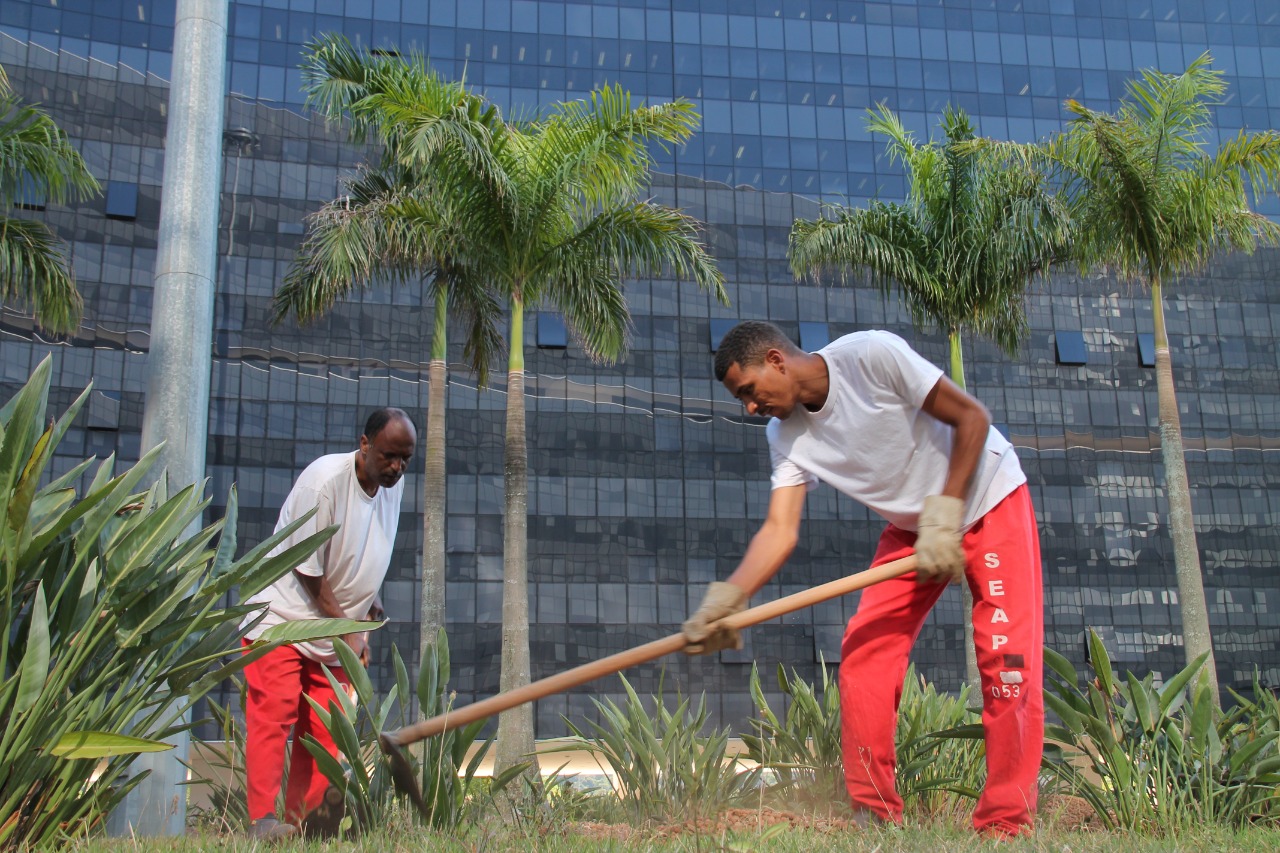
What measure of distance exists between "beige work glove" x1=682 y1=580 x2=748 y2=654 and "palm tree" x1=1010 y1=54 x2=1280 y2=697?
11.1m

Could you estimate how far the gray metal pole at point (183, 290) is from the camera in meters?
5.16

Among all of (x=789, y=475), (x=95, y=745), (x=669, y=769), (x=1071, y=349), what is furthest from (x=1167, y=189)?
(x=1071, y=349)

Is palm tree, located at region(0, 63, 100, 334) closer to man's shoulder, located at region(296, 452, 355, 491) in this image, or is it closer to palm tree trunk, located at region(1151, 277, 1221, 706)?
man's shoulder, located at region(296, 452, 355, 491)

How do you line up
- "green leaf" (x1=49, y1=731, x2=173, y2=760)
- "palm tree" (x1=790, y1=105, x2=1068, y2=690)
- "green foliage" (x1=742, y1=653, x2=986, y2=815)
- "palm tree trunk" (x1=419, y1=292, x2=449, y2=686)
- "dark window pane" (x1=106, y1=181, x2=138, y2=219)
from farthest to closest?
1. "dark window pane" (x1=106, y1=181, x2=138, y2=219)
2. "palm tree trunk" (x1=419, y1=292, x2=449, y2=686)
3. "palm tree" (x1=790, y1=105, x2=1068, y2=690)
4. "green foliage" (x1=742, y1=653, x2=986, y2=815)
5. "green leaf" (x1=49, y1=731, x2=173, y2=760)

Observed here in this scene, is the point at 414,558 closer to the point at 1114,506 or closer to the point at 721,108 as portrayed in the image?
the point at 721,108

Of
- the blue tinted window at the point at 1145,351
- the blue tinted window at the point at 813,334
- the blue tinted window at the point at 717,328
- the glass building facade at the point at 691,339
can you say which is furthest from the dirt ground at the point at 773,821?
the blue tinted window at the point at 1145,351

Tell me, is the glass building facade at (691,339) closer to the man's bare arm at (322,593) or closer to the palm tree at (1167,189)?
the palm tree at (1167,189)

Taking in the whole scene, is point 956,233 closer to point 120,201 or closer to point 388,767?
point 388,767

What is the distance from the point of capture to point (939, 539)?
3.51 meters

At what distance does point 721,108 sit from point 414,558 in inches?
706

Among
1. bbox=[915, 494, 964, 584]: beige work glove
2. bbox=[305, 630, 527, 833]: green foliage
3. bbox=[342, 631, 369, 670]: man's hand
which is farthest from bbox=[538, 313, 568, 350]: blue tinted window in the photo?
bbox=[915, 494, 964, 584]: beige work glove

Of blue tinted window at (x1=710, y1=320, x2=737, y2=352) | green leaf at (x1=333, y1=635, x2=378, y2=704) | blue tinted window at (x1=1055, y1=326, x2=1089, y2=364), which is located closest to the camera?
green leaf at (x1=333, y1=635, x2=378, y2=704)

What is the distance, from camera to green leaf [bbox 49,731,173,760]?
278cm

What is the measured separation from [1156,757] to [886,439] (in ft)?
5.28
